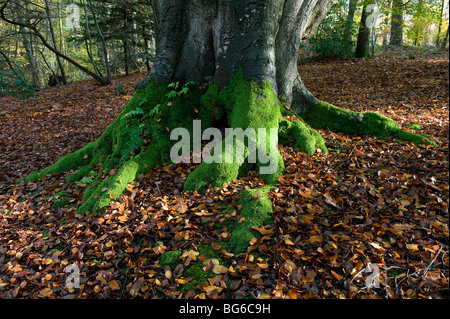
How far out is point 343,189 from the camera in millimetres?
3461

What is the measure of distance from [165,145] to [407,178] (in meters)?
3.93

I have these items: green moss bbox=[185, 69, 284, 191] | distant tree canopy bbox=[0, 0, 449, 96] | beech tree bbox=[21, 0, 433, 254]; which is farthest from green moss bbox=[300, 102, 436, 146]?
distant tree canopy bbox=[0, 0, 449, 96]

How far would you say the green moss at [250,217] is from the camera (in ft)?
9.84

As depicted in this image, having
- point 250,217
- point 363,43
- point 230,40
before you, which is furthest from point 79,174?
point 363,43

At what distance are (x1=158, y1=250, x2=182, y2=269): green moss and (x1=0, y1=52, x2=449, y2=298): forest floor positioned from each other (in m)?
0.04

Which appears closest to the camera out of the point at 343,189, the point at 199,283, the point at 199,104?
the point at 199,283

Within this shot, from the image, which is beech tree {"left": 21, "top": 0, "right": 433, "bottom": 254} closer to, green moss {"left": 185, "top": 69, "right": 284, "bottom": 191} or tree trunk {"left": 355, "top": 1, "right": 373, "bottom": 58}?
green moss {"left": 185, "top": 69, "right": 284, "bottom": 191}

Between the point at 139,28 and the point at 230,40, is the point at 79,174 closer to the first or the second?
the point at 230,40

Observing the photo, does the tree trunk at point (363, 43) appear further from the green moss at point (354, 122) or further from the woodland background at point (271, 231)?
the green moss at point (354, 122)

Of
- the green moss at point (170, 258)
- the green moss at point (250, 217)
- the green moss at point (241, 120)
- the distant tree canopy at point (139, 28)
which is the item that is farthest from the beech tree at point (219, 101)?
the distant tree canopy at point (139, 28)

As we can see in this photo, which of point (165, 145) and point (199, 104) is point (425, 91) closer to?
point (199, 104)

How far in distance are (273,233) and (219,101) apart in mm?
2876
